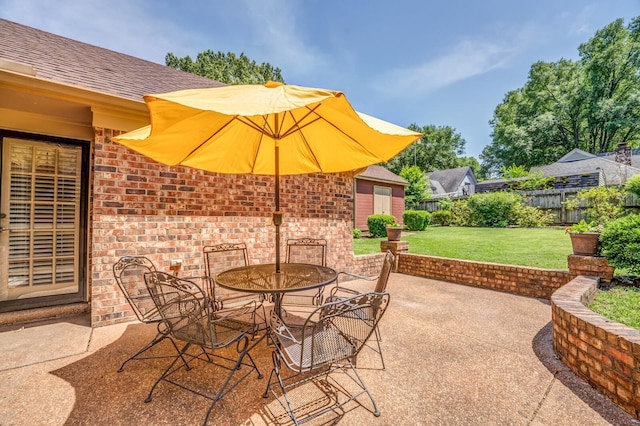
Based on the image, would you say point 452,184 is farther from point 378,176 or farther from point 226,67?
point 226,67

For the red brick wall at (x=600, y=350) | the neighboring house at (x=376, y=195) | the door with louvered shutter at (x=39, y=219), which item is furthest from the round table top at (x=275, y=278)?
the neighboring house at (x=376, y=195)

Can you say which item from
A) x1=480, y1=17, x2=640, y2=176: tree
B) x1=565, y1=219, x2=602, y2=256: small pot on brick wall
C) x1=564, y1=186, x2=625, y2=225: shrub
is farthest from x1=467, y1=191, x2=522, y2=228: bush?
x1=480, y1=17, x2=640, y2=176: tree

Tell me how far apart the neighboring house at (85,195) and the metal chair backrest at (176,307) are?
5.75ft

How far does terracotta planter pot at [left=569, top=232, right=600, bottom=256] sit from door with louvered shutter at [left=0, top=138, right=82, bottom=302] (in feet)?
24.0

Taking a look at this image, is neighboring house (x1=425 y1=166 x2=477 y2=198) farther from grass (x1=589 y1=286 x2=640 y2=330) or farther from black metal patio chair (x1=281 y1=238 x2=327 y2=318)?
black metal patio chair (x1=281 y1=238 x2=327 y2=318)

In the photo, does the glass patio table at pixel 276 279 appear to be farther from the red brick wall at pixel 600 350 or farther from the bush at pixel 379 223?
the bush at pixel 379 223

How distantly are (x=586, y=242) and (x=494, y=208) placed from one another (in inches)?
372

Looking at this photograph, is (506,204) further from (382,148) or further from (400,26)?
(382,148)

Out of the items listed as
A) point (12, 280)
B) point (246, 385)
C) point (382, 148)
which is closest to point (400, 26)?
point (382, 148)

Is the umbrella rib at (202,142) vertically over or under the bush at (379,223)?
over

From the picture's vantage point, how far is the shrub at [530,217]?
38.7ft

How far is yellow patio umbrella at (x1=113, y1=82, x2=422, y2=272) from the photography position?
197 cm

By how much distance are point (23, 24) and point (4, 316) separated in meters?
5.21

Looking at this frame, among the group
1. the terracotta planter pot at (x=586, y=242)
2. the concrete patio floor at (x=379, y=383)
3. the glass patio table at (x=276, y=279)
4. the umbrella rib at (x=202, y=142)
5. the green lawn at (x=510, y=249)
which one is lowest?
the concrete patio floor at (x=379, y=383)
